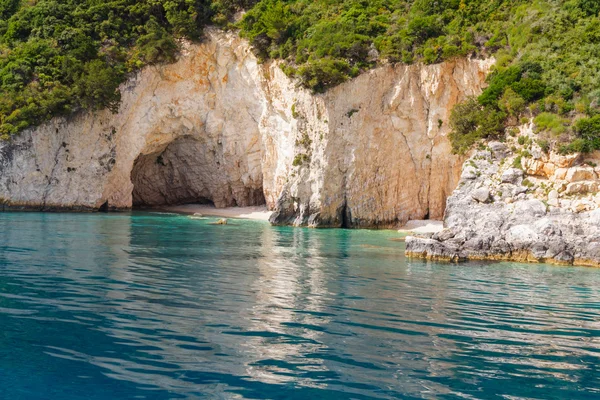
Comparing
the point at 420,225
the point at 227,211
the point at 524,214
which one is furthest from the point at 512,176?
the point at 227,211

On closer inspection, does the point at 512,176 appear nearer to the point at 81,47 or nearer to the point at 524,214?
the point at 524,214

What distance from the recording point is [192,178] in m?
56.6

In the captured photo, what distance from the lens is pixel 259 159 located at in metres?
51.8

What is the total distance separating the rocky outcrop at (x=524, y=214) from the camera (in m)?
21.8

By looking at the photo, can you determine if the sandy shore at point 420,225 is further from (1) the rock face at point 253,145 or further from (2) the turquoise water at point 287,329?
(2) the turquoise water at point 287,329

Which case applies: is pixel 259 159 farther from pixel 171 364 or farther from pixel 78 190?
pixel 171 364

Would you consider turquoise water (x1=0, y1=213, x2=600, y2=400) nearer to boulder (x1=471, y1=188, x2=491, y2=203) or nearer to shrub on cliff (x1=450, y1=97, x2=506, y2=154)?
boulder (x1=471, y1=188, x2=491, y2=203)

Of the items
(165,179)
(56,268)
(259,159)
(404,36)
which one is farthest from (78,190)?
(56,268)

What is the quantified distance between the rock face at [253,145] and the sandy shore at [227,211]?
115cm

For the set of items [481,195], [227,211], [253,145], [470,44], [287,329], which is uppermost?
[470,44]

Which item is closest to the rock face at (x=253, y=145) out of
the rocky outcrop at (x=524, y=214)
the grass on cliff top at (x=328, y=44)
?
the grass on cliff top at (x=328, y=44)

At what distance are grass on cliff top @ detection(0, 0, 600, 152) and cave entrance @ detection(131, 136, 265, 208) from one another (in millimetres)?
8459

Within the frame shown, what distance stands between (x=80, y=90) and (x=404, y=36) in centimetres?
2705

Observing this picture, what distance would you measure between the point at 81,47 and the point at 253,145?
16774mm
